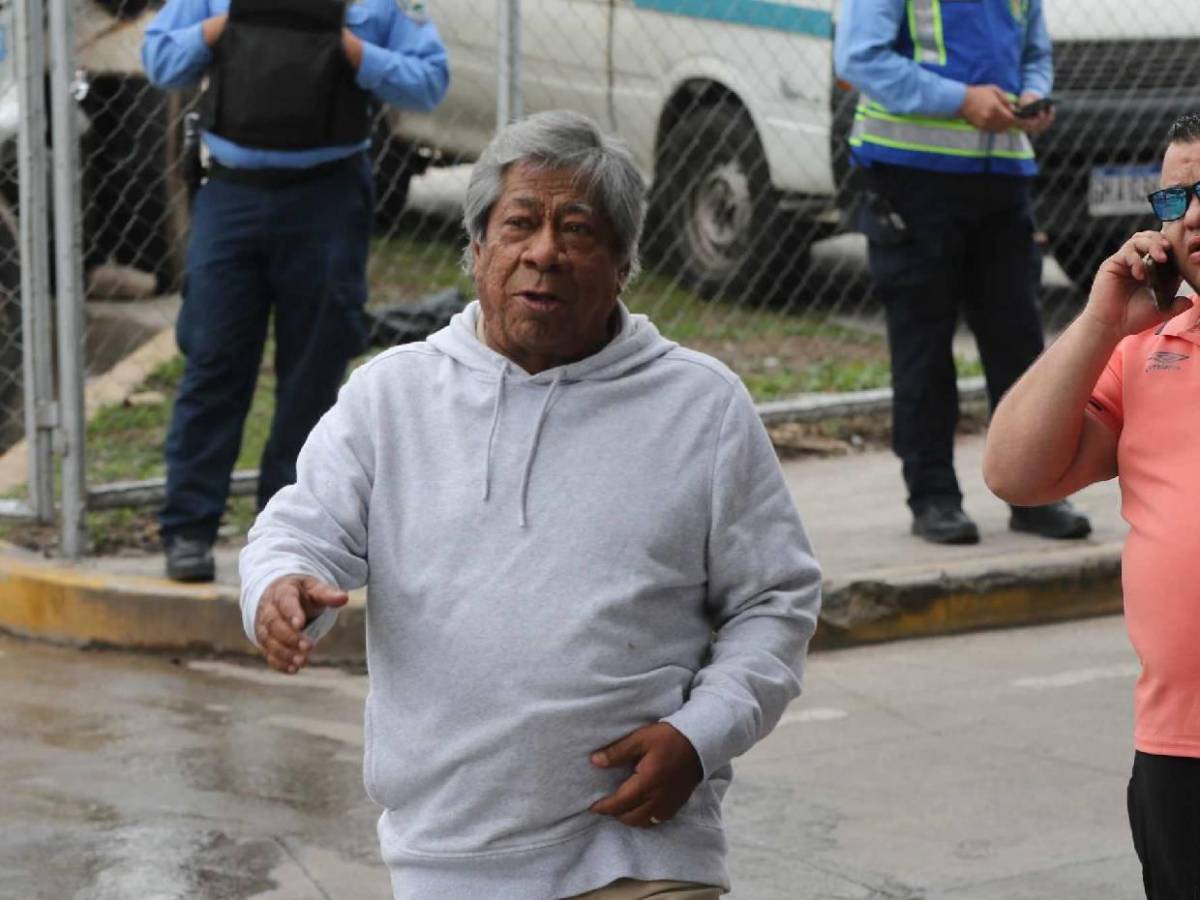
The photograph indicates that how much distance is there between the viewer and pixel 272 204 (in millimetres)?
6391

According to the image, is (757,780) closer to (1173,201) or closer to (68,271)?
(68,271)

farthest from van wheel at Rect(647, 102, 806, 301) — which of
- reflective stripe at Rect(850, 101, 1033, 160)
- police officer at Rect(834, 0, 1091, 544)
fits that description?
reflective stripe at Rect(850, 101, 1033, 160)

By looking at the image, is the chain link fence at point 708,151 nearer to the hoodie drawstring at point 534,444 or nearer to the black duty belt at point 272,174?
the black duty belt at point 272,174

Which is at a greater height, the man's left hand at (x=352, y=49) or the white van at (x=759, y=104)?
the man's left hand at (x=352, y=49)

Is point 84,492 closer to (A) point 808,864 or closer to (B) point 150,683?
(B) point 150,683

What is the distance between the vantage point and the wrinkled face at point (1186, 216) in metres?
2.92

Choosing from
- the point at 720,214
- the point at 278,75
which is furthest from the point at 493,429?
the point at 720,214

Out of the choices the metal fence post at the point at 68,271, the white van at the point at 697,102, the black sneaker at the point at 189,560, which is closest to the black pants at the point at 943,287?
the black sneaker at the point at 189,560

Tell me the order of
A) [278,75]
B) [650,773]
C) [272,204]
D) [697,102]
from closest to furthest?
[650,773] < [278,75] < [272,204] < [697,102]

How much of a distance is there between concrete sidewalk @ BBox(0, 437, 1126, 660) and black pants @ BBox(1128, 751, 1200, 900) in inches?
144

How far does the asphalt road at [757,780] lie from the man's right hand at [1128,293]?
1982mm

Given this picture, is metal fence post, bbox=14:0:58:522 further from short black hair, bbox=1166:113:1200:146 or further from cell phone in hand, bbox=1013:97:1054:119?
short black hair, bbox=1166:113:1200:146

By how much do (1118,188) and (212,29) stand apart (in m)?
4.62

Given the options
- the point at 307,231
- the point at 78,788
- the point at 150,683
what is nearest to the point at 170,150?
the point at 307,231
